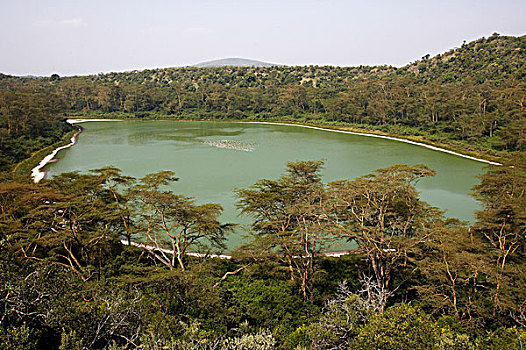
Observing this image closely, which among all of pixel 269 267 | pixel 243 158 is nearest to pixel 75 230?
pixel 269 267

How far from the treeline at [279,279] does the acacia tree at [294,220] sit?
2.2 inches

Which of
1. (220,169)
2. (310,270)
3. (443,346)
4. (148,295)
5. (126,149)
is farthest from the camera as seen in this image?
(126,149)

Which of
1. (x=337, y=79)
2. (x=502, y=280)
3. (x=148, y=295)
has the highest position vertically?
(x=337, y=79)

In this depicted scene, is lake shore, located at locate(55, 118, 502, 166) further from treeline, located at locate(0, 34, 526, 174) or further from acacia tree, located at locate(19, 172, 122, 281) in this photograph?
acacia tree, located at locate(19, 172, 122, 281)

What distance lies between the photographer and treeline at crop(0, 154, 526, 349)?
4977 mm

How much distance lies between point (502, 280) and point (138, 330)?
22.3ft

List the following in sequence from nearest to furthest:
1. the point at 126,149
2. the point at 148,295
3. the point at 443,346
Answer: the point at 443,346 < the point at 148,295 < the point at 126,149

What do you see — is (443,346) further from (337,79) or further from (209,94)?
(337,79)

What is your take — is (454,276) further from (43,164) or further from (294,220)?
(43,164)

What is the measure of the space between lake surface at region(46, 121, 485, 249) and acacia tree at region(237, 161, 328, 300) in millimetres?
2538

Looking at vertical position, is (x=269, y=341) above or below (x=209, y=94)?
below

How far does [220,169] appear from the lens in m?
22.0

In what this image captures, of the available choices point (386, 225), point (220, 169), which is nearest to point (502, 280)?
point (386, 225)

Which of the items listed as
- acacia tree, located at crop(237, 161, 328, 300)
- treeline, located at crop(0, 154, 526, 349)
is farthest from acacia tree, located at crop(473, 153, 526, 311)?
acacia tree, located at crop(237, 161, 328, 300)
